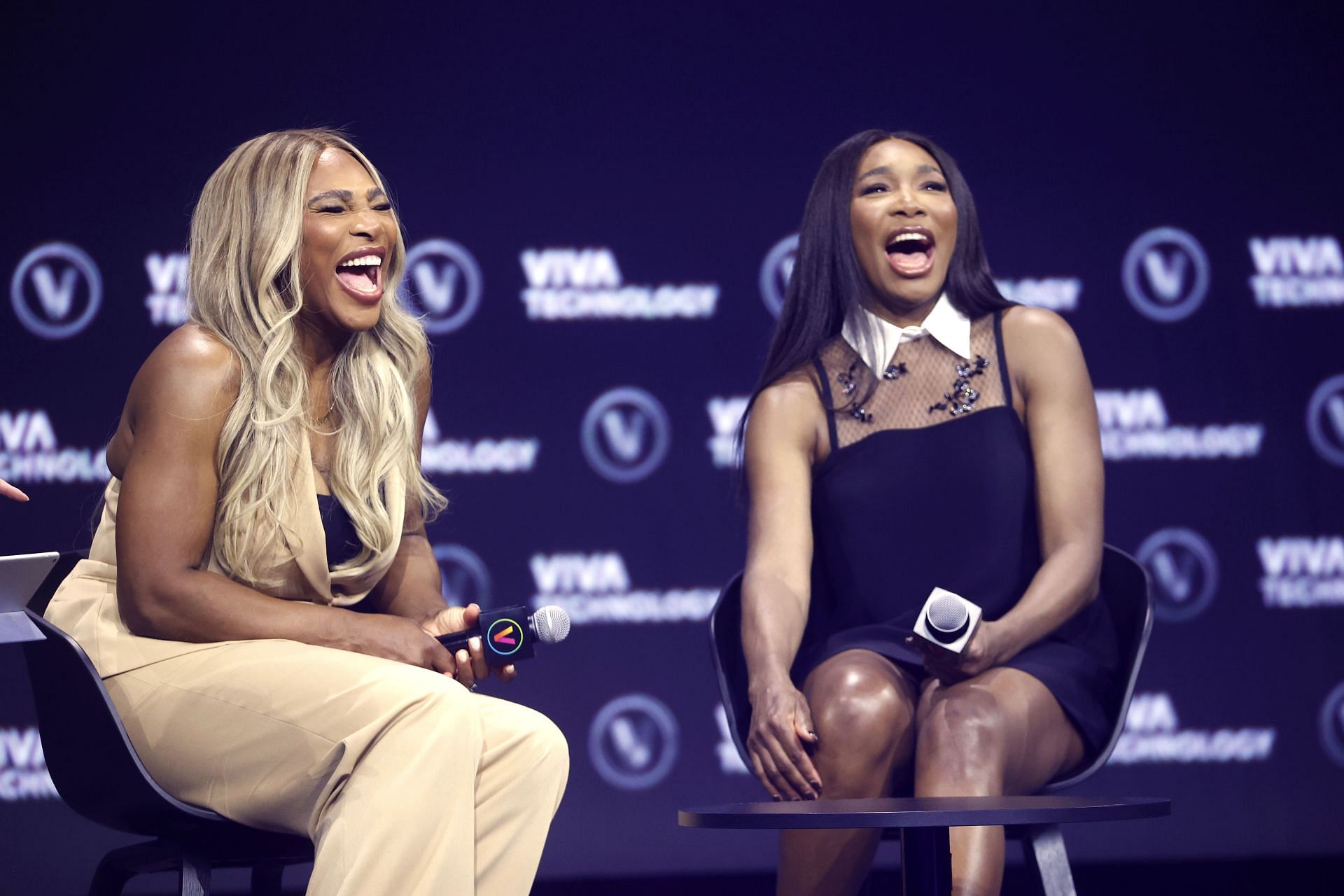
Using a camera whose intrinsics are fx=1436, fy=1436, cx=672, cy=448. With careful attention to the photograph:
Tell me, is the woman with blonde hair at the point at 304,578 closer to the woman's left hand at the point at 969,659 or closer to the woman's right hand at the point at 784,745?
the woman's right hand at the point at 784,745

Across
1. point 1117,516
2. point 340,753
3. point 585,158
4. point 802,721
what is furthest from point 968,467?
point 585,158

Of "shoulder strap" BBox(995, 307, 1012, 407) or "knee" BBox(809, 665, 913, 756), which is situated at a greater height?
"shoulder strap" BBox(995, 307, 1012, 407)

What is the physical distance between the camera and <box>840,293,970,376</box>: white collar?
8.55ft

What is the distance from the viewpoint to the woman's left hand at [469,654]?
1979 millimetres

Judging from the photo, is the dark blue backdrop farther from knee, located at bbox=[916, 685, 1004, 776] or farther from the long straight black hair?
knee, located at bbox=[916, 685, 1004, 776]

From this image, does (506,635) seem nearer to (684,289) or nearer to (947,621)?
(947,621)

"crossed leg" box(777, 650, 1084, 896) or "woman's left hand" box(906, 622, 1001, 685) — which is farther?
"woman's left hand" box(906, 622, 1001, 685)

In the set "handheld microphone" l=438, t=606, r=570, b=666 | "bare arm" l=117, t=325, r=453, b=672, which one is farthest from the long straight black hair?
"bare arm" l=117, t=325, r=453, b=672

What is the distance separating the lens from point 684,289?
4.12 metres

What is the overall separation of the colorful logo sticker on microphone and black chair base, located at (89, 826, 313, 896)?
361 millimetres

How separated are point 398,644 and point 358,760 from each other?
246 mm

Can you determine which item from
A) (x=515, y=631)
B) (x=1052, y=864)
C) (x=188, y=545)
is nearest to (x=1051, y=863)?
(x=1052, y=864)

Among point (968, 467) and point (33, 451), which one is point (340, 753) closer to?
point (968, 467)

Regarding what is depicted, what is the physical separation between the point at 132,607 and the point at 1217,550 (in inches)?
122
